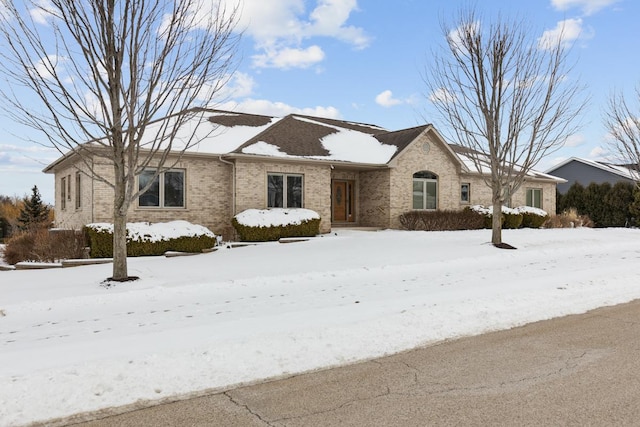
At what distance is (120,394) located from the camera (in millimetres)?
4141

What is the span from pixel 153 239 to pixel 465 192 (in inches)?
656

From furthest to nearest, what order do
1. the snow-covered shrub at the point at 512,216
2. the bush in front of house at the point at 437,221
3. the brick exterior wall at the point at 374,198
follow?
1. the snow-covered shrub at the point at 512,216
2. the brick exterior wall at the point at 374,198
3. the bush in front of house at the point at 437,221

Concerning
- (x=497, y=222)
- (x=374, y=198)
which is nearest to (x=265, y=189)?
(x=374, y=198)

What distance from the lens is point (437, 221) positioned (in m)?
21.1

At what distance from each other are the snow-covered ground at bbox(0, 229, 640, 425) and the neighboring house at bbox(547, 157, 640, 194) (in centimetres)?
2604

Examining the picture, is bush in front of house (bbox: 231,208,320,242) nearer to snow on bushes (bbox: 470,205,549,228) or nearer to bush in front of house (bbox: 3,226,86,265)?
bush in front of house (bbox: 3,226,86,265)

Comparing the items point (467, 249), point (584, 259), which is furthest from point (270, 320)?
point (584, 259)

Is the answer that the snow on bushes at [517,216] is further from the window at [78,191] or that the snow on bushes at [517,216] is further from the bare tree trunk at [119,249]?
the window at [78,191]

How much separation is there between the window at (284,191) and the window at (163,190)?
344cm

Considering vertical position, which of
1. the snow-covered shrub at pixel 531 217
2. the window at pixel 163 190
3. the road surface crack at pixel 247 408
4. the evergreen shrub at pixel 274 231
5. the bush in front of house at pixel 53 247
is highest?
the window at pixel 163 190

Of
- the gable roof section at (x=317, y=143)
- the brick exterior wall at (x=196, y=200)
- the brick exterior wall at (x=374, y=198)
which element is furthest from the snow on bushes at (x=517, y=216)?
the brick exterior wall at (x=196, y=200)

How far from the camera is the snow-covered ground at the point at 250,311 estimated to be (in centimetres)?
458

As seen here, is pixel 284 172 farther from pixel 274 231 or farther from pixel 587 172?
pixel 587 172

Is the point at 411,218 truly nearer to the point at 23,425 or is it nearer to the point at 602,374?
the point at 602,374
